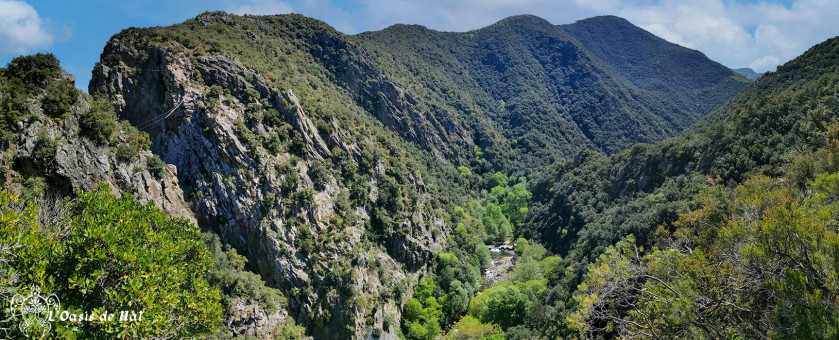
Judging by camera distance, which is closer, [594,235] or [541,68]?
[594,235]

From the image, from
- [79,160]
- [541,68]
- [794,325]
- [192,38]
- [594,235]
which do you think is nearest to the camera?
[794,325]

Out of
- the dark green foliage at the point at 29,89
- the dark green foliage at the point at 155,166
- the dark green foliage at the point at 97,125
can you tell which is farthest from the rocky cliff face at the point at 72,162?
the dark green foliage at the point at 29,89

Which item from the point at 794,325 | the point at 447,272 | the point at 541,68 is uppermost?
the point at 541,68

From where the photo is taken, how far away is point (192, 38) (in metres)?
58.9

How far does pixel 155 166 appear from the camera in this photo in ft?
133

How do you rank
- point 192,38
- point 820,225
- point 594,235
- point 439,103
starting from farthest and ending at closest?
point 439,103
point 594,235
point 192,38
point 820,225

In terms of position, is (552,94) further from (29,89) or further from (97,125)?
(29,89)

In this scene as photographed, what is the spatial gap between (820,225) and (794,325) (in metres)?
3.28

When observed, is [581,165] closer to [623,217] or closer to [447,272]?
[623,217]

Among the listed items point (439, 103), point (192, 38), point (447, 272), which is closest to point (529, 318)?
point (447, 272)

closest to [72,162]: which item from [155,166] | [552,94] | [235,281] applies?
[155,166]

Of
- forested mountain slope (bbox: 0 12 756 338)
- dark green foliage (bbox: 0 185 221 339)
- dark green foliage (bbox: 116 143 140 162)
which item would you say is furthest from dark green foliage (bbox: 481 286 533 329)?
dark green foliage (bbox: 116 143 140 162)

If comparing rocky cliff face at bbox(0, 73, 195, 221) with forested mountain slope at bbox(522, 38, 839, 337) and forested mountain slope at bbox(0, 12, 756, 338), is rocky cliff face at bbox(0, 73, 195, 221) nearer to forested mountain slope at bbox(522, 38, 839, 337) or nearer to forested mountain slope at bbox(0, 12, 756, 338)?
forested mountain slope at bbox(0, 12, 756, 338)

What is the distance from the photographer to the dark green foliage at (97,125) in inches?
1412
